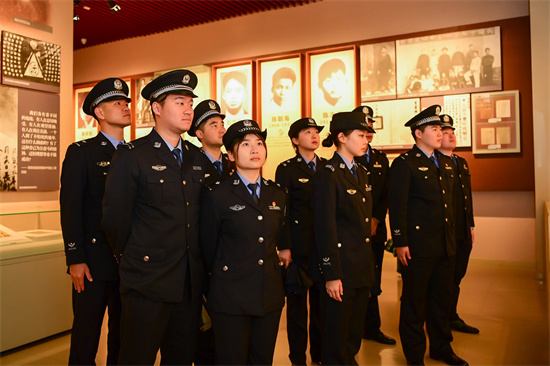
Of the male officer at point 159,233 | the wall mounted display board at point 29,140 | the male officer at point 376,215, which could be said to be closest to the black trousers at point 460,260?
the male officer at point 376,215

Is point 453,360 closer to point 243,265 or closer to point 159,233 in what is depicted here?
point 243,265

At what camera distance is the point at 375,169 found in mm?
4016

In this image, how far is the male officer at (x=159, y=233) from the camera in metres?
1.97

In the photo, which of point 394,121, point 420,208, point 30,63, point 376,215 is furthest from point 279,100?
point 420,208

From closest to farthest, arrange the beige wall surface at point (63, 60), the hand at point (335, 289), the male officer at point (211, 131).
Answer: the hand at point (335, 289) < the male officer at point (211, 131) < the beige wall surface at point (63, 60)

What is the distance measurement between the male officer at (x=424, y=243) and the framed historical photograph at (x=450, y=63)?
12.2 ft

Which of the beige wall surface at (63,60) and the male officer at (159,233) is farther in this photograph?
the beige wall surface at (63,60)

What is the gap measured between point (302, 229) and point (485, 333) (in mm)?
1822

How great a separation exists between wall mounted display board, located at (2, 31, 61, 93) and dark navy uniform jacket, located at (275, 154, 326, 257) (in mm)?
3604

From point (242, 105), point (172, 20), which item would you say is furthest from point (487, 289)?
point (172, 20)

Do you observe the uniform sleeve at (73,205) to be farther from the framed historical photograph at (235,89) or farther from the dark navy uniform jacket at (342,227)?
the framed historical photograph at (235,89)

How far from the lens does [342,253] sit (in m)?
2.59

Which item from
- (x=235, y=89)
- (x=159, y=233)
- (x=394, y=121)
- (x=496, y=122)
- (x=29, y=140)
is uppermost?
(x=235, y=89)

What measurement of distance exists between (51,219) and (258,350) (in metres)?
2.46
